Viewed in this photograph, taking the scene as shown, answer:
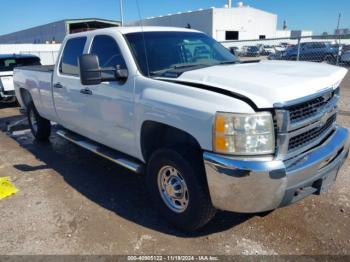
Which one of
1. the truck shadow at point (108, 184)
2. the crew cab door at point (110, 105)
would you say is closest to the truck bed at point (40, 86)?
the truck shadow at point (108, 184)

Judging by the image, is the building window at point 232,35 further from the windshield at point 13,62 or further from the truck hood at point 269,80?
the truck hood at point 269,80

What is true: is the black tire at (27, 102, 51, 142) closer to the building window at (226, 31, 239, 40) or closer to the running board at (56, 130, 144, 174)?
the running board at (56, 130, 144, 174)

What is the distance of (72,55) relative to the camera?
490 centimetres

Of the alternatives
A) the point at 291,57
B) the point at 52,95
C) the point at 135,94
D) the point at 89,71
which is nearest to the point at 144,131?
the point at 135,94

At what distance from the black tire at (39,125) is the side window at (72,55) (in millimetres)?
1774

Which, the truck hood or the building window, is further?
the building window

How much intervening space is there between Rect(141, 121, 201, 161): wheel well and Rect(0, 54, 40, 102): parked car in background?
819cm

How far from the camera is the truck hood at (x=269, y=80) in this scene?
8.46ft

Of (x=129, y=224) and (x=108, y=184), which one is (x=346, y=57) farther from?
(x=129, y=224)

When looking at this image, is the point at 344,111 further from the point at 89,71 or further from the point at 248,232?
the point at 89,71

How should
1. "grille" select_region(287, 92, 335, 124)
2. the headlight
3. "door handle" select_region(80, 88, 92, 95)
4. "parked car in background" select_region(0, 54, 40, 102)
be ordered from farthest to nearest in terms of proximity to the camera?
"parked car in background" select_region(0, 54, 40, 102) → "door handle" select_region(80, 88, 92, 95) → "grille" select_region(287, 92, 335, 124) → the headlight

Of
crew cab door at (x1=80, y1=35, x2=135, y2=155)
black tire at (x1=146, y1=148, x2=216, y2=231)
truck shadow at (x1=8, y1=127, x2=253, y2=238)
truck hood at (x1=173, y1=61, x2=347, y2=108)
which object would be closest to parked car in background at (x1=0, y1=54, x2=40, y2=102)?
truck shadow at (x1=8, y1=127, x2=253, y2=238)

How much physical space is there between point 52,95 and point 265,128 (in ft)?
12.6

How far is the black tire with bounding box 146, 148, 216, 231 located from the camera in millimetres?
2971
